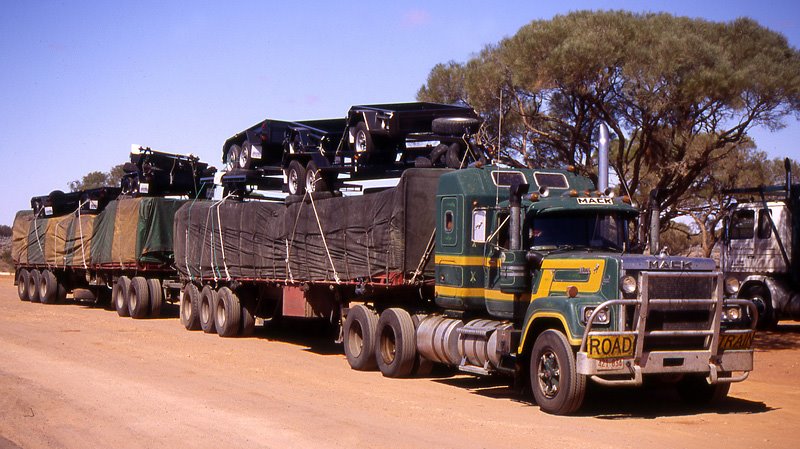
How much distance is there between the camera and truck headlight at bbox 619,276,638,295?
1052 cm

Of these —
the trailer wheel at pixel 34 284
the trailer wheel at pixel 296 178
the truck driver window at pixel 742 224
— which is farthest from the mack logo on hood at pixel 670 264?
the trailer wheel at pixel 34 284

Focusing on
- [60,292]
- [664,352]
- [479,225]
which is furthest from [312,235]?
[60,292]

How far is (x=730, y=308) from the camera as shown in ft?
37.2

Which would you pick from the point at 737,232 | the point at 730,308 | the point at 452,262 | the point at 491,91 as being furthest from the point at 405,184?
the point at 737,232

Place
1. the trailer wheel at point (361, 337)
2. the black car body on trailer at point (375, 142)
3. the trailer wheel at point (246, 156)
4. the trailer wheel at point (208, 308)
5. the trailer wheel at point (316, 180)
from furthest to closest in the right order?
the trailer wheel at point (208, 308) → the trailer wheel at point (246, 156) → the trailer wheel at point (316, 180) → the black car body on trailer at point (375, 142) → the trailer wheel at point (361, 337)

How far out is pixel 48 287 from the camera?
31781 millimetres

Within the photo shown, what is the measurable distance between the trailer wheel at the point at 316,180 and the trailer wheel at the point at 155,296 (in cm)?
890

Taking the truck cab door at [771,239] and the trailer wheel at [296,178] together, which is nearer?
the trailer wheel at [296,178]

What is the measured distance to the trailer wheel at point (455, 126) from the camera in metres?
15.9

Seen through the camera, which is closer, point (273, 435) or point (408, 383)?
point (273, 435)

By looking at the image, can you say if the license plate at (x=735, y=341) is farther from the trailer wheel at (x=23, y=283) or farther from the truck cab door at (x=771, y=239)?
the trailer wheel at (x=23, y=283)

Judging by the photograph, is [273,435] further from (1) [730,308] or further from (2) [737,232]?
(2) [737,232]

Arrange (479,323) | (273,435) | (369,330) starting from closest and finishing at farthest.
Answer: (273,435) < (479,323) < (369,330)

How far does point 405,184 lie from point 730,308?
5.25 m
